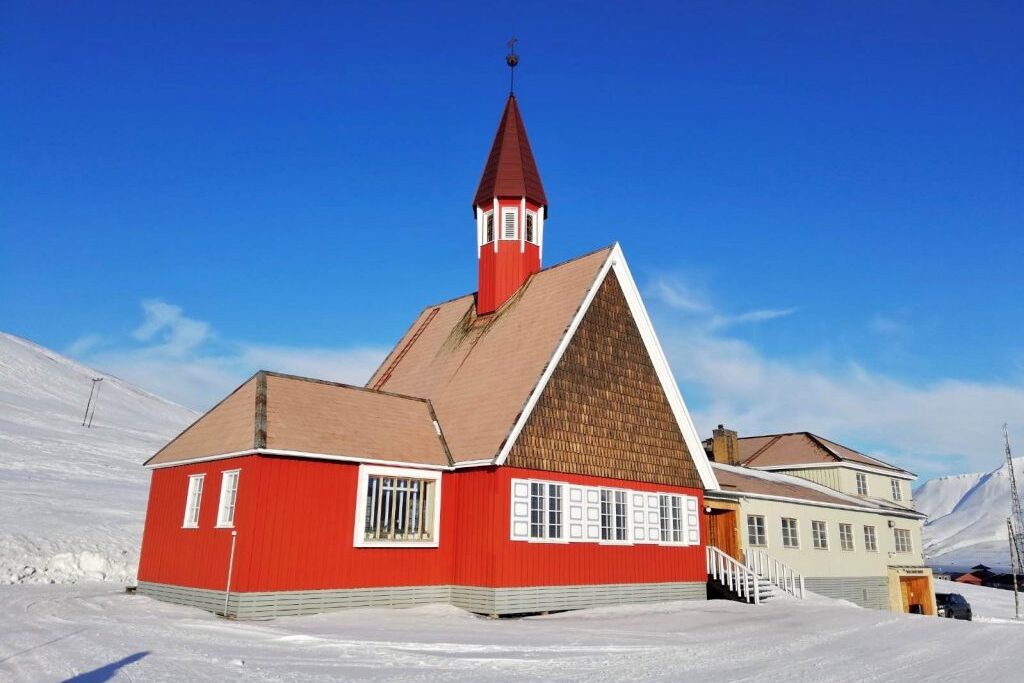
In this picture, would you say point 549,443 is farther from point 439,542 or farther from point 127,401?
point 127,401

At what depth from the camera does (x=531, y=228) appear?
24406 mm

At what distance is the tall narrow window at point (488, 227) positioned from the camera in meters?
24.2

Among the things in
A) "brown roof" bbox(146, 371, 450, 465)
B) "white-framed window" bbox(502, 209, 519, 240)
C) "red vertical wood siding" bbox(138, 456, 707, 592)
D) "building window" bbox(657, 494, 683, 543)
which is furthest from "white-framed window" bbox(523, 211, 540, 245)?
"building window" bbox(657, 494, 683, 543)

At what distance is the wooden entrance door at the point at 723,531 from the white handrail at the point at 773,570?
1.57 ft

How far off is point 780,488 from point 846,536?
4.18 m

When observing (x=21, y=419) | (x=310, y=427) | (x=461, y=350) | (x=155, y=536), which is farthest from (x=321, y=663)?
(x=21, y=419)

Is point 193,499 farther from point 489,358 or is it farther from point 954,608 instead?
point 954,608

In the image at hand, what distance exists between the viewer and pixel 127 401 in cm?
10081

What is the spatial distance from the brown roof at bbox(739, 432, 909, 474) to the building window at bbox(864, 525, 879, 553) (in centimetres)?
486

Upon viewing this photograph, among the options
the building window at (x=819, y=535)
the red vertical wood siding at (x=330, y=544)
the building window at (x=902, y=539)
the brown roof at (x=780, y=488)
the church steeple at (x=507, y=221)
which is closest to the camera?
the red vertical wood siding at (x=330, y=544)

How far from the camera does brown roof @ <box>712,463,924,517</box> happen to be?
25438 mm

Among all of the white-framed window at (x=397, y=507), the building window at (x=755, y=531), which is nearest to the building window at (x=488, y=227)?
the white-framed window at (x=397, y=507)

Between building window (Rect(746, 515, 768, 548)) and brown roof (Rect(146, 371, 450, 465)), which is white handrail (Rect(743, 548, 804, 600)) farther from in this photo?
brown roof (Rect(146, 371, 450, 465))

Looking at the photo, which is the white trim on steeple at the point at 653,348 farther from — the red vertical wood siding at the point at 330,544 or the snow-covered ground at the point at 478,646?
the snow-covered ground at the point at 478,646
